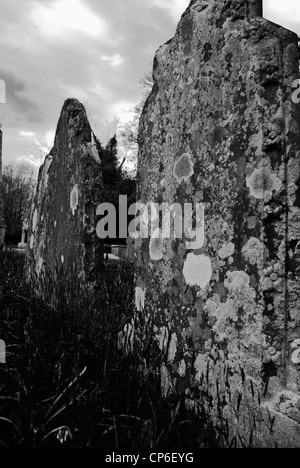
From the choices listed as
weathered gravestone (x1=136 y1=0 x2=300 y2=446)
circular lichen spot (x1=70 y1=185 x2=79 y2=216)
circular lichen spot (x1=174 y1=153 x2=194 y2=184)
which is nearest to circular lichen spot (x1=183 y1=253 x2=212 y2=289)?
weathered gravestone (x1=136 y1=0 x2=300 y2=446)

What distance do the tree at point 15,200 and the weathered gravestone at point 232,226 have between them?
106ft

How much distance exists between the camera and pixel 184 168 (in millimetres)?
2473

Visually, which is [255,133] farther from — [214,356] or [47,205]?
[47,205]

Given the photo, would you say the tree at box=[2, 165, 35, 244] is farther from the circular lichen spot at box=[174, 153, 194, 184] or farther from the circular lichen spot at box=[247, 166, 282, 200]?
the circular lichen spot at box=[247, 166, 282, 200]

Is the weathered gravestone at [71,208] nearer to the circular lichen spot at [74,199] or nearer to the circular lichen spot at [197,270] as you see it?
the circular lichen spot at [74,199]

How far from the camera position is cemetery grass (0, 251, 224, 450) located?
5.54ft

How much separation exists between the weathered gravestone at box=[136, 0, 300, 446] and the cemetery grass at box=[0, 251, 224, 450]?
18 centimetres

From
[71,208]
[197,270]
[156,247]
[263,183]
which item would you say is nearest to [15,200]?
[71,208]

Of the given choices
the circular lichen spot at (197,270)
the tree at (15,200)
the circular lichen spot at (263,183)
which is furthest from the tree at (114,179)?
the circular lichen spot at (263,183)

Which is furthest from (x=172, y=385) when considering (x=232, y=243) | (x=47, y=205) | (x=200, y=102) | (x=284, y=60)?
(x=47, y=205)

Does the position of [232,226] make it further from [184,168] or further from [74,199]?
[74,199]

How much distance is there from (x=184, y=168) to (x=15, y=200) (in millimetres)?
44549

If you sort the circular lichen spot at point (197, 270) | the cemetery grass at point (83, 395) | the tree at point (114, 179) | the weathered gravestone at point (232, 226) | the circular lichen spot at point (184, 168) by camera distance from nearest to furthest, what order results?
the cemetery grass at point (83, 395) < the weathered gravestone at point (232, 226) < the circular lichen spot at point (197, 270) < the circular lichen spot at point (184, 168) < the tree at point (114, 179)

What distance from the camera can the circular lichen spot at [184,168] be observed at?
7.98ft
